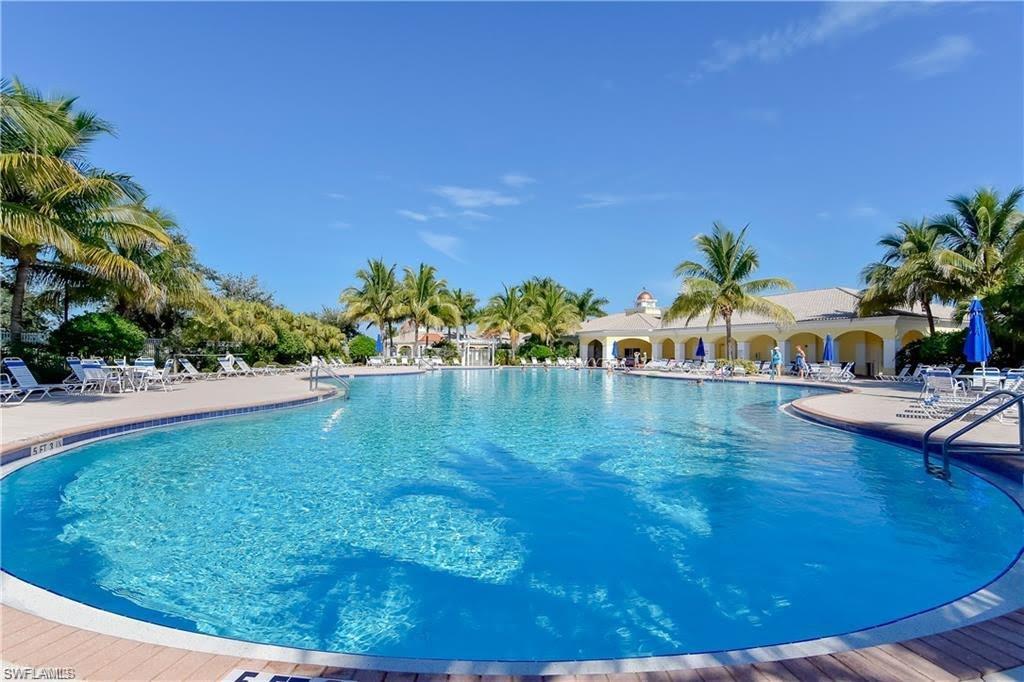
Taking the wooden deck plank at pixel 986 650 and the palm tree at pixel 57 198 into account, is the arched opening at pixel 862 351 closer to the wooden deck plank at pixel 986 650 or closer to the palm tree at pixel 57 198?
the wooden deck plank at pixel 986 650

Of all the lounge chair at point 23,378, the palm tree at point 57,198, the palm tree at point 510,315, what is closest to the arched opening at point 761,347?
the palm tree at point 510,315

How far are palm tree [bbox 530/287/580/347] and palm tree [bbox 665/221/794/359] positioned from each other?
1505cm

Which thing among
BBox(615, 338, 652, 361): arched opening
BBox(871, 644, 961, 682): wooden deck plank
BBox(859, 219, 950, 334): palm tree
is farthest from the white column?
BBox(871, 644, 961, 682): wooden deck plank

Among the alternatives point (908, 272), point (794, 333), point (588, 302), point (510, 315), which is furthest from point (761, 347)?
point (588, 302)

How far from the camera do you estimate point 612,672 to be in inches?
88.4

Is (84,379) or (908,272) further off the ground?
(908,272)

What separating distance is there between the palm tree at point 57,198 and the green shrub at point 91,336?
1167mm

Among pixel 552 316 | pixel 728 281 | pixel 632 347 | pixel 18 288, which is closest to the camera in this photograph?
pixel 18 288

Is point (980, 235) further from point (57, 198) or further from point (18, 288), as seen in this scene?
point (18, 288)

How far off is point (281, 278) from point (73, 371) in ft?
92.8

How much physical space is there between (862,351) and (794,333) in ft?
11.6

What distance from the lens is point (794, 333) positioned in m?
29.7

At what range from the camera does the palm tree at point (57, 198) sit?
10.7 m

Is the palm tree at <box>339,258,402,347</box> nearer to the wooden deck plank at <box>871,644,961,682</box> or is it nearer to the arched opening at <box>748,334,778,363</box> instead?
the arched opening at <box>748,334,778,363</box>
